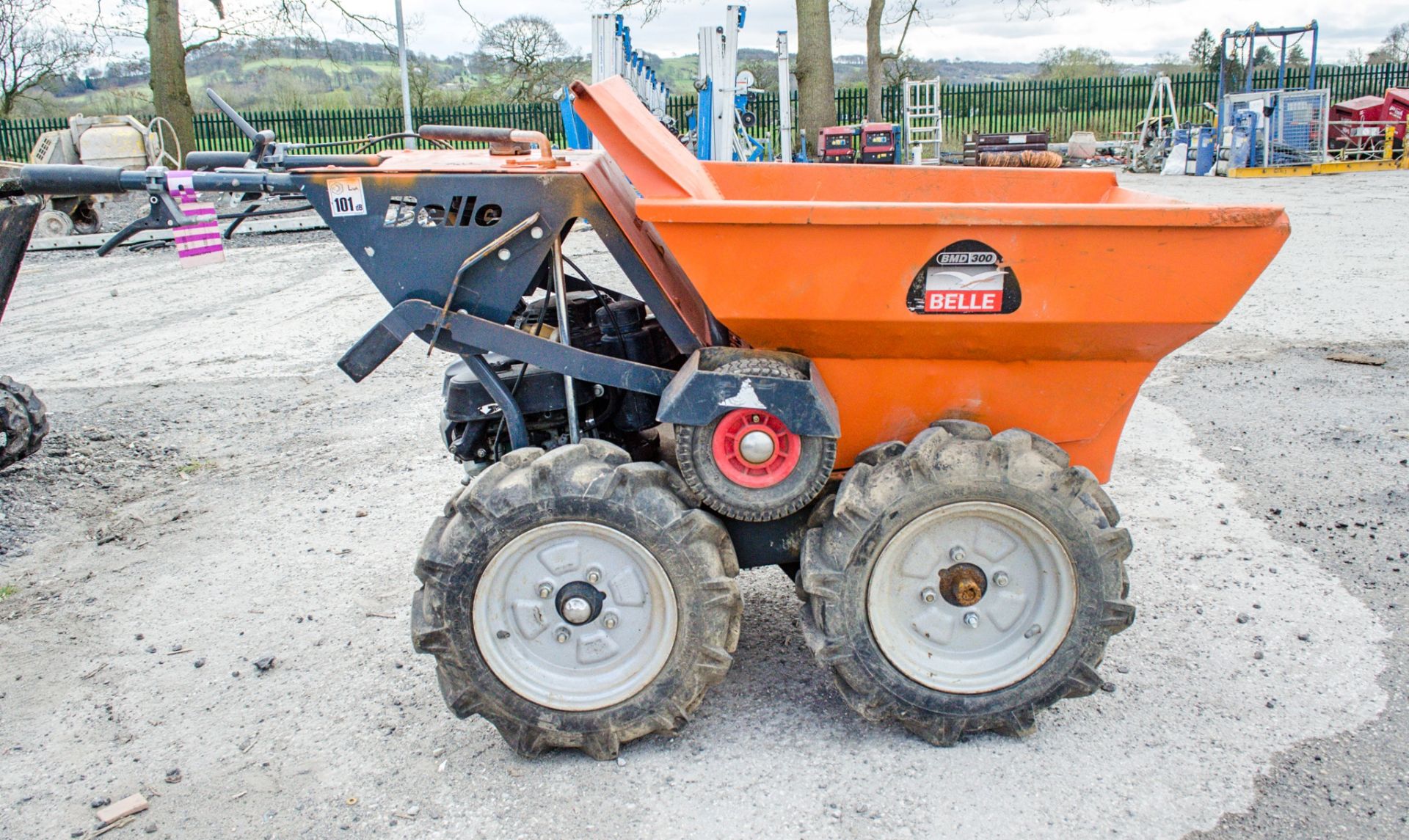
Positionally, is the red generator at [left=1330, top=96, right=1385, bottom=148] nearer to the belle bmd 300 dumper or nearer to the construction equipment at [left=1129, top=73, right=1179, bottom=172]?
the construction equipment at [left=1129, top=73, right=1179, bottom=172]

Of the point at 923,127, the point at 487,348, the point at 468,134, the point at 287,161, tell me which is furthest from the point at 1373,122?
the point at 287,161

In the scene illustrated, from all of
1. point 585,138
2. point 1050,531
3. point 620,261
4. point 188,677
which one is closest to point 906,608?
point 1050,531

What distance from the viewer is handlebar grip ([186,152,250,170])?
2863 mm

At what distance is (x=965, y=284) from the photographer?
2.64 metres

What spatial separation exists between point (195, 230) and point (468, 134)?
0.82 meters

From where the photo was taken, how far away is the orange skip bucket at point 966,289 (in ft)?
8.36

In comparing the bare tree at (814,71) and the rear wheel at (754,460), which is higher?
the bare tree at (814,71)

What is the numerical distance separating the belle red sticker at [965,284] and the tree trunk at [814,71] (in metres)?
15.9

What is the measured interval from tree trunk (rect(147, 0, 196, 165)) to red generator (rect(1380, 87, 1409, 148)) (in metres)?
21.7

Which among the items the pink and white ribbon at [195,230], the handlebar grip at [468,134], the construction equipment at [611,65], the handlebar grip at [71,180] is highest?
the construction equipment at [611,65]

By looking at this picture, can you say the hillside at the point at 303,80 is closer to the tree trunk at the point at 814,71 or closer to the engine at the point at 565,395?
the tree trunk at the point at 814,71

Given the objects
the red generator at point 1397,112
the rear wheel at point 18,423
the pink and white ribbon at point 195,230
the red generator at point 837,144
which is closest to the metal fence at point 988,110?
the red generator at point 1397,112

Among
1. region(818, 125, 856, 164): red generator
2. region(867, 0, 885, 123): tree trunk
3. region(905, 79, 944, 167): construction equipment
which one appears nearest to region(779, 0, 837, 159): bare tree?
region(818, 125, 856, 164): red generator

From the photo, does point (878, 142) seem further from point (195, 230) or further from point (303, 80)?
point (303, 80)
